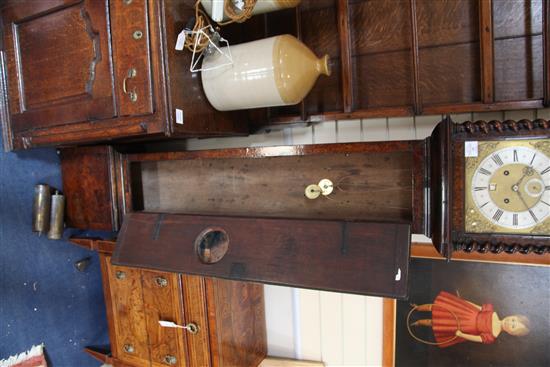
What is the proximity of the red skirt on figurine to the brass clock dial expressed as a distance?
669 millimetres

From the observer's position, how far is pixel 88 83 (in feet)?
4.09

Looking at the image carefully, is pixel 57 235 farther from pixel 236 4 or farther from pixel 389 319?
pixel 389 319

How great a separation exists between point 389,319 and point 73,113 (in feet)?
5.11

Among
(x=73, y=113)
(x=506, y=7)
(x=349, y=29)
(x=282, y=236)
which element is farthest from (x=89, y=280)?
(x=506, y=7)

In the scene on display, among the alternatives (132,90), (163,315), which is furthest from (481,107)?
(163,315)

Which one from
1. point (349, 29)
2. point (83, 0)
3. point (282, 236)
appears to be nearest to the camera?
point (282, 236)

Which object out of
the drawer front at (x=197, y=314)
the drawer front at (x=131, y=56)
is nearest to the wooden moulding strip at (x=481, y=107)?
the drawer front at (x=131, y=56)

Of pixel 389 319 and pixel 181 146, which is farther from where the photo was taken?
pixel 181 146

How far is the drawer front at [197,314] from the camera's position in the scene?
140cm

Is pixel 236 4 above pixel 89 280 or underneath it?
above

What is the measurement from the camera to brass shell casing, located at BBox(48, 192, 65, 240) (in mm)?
1603

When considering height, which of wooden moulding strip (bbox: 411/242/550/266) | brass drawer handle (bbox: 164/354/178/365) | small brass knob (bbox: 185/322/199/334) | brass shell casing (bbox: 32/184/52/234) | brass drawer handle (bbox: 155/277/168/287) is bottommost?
brass drawer handle (bbox: 164/354/178/365)

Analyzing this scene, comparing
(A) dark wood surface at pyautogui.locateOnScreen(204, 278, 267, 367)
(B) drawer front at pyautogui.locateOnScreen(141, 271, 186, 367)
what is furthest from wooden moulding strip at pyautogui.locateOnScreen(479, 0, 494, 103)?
(B) drawer front at pyautogui.locateOnScreen(141, 271, 186, 367)

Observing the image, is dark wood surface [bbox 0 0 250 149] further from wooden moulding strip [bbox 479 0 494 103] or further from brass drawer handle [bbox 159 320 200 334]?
wooden moulding strip [bbox 479 0 494 103]
